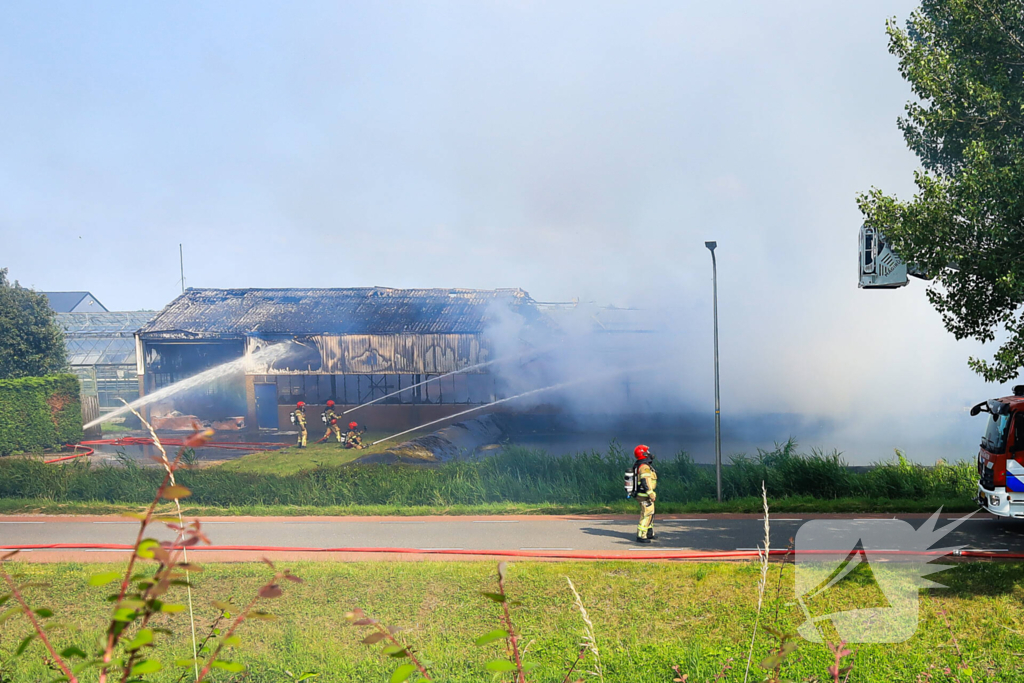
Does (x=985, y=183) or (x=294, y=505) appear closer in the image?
(x=985, y=183)

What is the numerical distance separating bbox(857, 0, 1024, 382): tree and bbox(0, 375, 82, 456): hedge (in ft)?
109

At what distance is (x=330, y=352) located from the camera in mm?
35906

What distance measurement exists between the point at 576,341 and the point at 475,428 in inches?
332

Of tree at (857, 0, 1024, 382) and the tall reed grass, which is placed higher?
tree at (857, 0, 1024, 382)

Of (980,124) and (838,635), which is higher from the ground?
(980,124)

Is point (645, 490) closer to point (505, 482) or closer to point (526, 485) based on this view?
point (526, 485)

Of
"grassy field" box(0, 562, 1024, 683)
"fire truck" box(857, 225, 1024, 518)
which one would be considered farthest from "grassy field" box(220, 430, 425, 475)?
"fire truck" box(857, 225, 1024, 518)

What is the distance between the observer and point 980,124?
1178cm

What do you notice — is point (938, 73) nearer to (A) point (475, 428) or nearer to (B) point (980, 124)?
(B) point (980, 124)

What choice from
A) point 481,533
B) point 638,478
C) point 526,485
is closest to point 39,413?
point 526,485

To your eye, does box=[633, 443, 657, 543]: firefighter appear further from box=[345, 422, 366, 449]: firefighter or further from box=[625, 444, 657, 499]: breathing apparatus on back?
box=[345, 422, 366, 449]: firefighter

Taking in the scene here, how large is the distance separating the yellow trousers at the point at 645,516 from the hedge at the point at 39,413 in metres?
28.7

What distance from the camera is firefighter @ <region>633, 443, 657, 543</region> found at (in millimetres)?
13469

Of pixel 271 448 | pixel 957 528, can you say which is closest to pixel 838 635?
pixel 957 528
